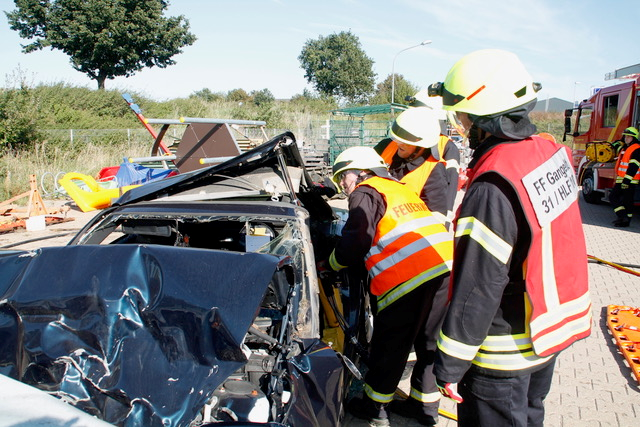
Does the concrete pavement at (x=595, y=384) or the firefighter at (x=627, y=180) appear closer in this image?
the concrete pavement at (x=595, y=384)

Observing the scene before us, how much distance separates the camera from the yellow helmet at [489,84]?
1.73 meters

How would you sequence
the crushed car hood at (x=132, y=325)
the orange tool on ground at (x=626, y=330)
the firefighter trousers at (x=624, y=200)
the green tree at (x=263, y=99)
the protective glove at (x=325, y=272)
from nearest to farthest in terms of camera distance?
the crushed car hood at (x=132, y=325)
the protective glove at (x=325, y=272)
the orange tool on ground at (x=626, y=330)
the firefighter trousers at (x=624, y=200)
the green tree at (x=263, y=99)

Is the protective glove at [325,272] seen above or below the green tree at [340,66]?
below

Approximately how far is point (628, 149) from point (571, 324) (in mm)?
7933

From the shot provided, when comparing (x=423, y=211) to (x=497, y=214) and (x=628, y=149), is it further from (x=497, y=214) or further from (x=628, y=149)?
(x=628, y=149)

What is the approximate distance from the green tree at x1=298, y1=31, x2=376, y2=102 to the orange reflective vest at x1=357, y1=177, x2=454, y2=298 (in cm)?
5025

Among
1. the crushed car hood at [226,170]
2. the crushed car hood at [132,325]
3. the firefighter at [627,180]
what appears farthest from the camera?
the firefighter at [627,180]

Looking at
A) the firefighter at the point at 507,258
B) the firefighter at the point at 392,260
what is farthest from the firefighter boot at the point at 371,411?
the firefighter at the point at 507,258

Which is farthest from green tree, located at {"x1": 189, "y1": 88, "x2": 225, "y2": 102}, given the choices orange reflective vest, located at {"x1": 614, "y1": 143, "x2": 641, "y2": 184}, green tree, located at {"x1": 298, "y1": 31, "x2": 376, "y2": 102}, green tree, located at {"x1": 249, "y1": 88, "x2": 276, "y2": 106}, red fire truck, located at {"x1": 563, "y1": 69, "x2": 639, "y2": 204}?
orange reflective vest, located at {"x1": 614, "y1": 143, "x2": 641, "y2": 184}

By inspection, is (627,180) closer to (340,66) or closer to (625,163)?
(625,163)

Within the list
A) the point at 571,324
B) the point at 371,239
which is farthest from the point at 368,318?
the point at 571,324

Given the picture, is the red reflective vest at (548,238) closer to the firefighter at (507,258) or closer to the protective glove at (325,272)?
the firefighter at (507,258)

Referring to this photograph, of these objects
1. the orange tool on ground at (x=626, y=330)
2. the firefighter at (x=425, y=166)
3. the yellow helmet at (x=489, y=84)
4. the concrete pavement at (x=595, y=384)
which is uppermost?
the yellow helmet at (x=489, y=84)

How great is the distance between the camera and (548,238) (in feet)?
5.24
